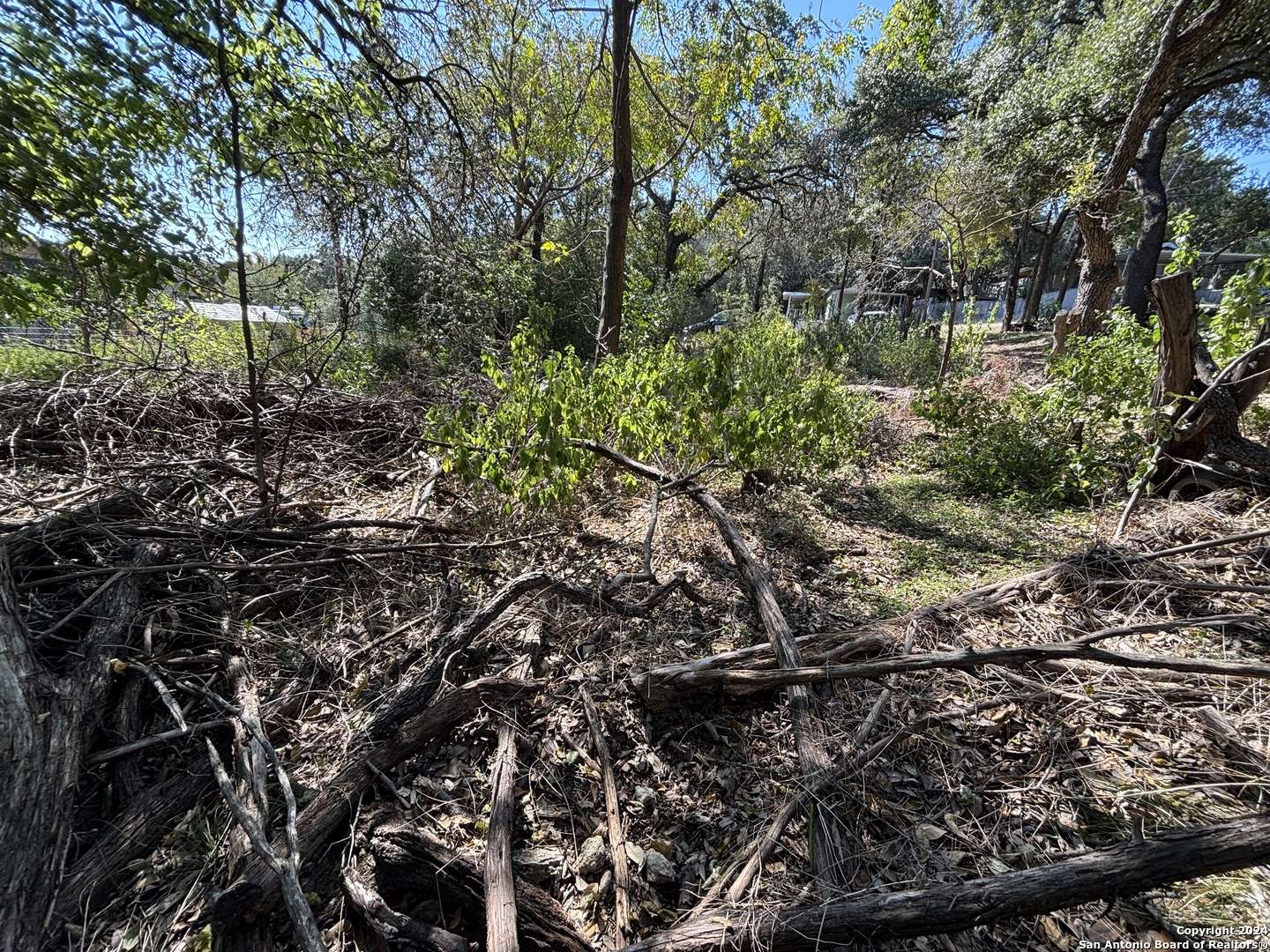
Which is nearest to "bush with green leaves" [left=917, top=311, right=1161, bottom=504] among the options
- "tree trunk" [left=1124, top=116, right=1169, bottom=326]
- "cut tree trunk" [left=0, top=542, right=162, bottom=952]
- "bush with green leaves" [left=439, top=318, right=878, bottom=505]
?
"bush with green leaves" [left=439, top=318, right=878, bottom=505]

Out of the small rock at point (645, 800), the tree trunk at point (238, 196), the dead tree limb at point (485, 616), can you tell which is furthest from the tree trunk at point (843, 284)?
the small rock at point (645, 800)

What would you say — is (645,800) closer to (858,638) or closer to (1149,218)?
(858,638)

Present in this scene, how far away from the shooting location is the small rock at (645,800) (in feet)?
5.71

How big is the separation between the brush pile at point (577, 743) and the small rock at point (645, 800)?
10 mm

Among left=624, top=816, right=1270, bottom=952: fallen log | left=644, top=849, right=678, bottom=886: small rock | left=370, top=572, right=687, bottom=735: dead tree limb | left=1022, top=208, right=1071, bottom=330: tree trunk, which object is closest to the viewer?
left=624, top=816, right=1270, bottom=952: fallen log

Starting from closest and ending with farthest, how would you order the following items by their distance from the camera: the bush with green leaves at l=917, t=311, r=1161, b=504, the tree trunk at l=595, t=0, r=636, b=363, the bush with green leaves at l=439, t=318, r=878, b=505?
the bush with green leaves at l=439, t=318, r=878, b=505 → the bush with green leaves at l=917, t=311, r=1161, b=504 → the tree trunk at l=595, t=0, r=636, b=363

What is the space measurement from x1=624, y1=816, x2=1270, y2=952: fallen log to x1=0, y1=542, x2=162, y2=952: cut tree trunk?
1487 millimetres

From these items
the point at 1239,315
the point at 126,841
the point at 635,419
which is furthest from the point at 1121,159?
the point at 126,841

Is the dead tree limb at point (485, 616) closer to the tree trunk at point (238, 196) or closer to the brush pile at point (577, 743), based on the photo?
the brush pile at point (577, 743)

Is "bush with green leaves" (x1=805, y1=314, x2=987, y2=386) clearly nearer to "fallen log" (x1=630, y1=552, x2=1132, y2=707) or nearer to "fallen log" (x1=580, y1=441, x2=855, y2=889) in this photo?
"fallen log" (x1=630, y1=552, x2=1132, y2=707)

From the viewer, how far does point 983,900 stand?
122 centimetres

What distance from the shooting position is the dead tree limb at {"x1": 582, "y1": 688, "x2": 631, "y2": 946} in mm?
1408

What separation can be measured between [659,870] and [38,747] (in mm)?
1831

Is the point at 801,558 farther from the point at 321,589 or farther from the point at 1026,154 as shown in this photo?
the point at 1026,154
